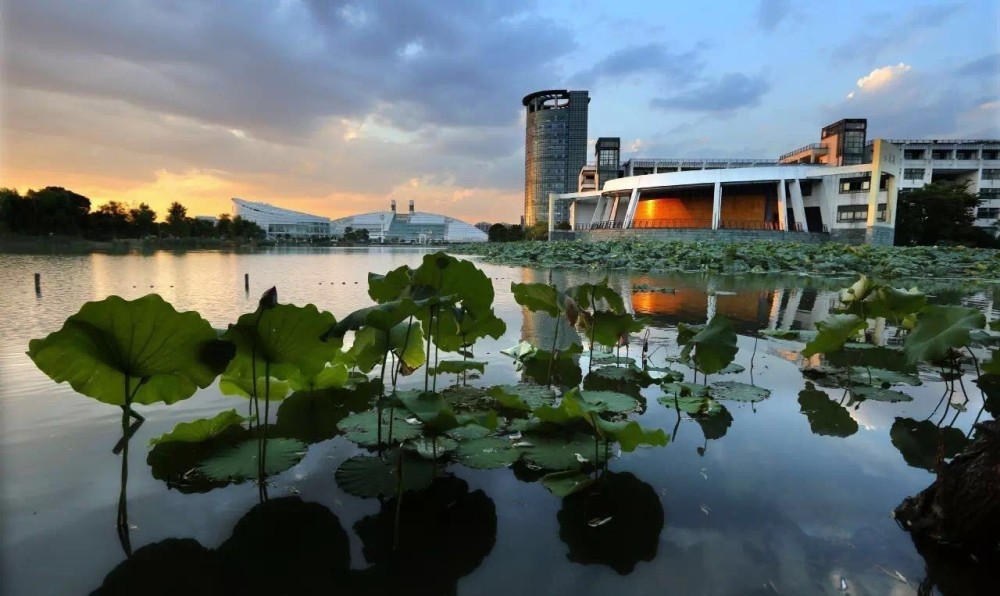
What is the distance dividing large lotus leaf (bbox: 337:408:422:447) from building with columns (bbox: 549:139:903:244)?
30611 mm

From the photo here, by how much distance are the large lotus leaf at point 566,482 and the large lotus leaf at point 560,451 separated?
9 centimetres

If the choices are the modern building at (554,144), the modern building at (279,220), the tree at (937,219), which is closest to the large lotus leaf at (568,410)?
the tree at (937,219)

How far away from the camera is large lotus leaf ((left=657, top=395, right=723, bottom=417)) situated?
109 inches

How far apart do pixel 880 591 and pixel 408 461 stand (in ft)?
5.03

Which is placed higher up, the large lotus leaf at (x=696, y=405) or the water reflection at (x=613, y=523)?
the large lotus leaf at (x=696, y=405)

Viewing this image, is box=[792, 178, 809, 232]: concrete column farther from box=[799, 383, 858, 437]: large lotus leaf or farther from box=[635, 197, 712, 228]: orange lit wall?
box=[799, 383, 858, 437]: large lotus leaf

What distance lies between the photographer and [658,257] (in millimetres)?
18578

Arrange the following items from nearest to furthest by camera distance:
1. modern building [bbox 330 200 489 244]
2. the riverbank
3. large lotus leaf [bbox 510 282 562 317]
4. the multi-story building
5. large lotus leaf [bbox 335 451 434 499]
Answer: large lotus leaf [bbox 335 451 434 499], large lotus leaf [bbox 510 282 562 317], the riverbank, the multi-story building, modern building [bbox 330 200 489 244]

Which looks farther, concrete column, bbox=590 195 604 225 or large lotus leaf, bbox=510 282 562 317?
concrete column, bbox=590 195 604 225

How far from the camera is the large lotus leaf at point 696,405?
2.77m

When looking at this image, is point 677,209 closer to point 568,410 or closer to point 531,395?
point 531,395

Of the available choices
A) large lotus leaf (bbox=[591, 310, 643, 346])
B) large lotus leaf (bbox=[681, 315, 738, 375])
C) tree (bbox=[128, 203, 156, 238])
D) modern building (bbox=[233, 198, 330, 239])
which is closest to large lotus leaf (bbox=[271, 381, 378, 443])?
large lotus leaf (bbox=[591, 310, 643, 346])

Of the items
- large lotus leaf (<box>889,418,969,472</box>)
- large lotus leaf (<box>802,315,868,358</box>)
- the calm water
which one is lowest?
the calm water

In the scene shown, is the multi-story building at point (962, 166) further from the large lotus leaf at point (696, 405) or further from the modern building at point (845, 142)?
the large lotus leaf at point (696, 405)
